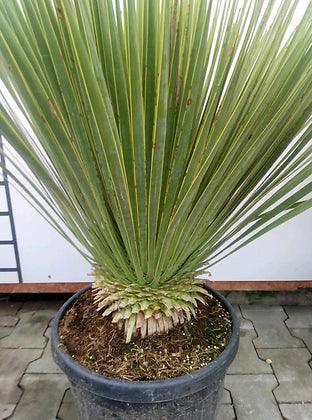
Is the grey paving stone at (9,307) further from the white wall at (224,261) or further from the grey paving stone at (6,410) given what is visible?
the grey paving stone at (6,410)

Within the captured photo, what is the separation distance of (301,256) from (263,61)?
128cm

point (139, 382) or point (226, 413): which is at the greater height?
point (139, 382)

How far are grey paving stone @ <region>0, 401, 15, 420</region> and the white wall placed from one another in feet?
2.02

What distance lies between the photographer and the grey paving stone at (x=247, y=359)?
1587 millimetres

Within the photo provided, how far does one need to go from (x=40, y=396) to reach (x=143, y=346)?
74 cm

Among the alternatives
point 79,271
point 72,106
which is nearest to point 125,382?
point 72,106

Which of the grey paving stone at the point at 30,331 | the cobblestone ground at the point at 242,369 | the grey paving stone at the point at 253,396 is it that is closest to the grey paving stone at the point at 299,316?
the cobblestone ground at the point at 242,369

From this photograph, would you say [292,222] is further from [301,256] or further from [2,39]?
[2,39]

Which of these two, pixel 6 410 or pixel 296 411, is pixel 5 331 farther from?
pixel 296 411

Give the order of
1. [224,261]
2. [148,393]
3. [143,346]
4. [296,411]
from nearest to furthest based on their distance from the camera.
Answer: [148,393] → [143,346] → [296,411] → [224,261]

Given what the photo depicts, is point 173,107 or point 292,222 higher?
point 173,107

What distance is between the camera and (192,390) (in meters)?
0.90

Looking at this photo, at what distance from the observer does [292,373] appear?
5.12ft

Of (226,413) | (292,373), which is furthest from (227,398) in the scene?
(292,373)
